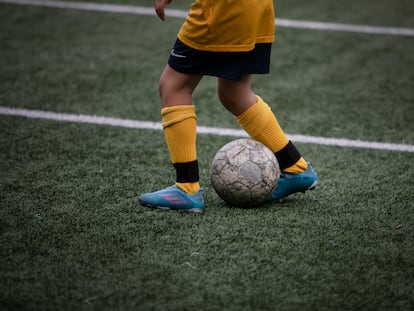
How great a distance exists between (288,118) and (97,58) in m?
2.34

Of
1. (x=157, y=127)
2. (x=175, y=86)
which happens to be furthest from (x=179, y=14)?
(x=175, y=86)

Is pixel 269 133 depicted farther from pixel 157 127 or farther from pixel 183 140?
pixel 157 127

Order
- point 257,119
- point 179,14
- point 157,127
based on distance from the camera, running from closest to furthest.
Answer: point 257,119, point 157,127, point 179,14

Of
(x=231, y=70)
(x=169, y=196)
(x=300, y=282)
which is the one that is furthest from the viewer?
(x=169, y=196)

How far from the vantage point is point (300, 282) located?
2.62 meters

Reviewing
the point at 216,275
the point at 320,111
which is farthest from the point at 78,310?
the point at 320,111

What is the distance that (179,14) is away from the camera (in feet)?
24.9

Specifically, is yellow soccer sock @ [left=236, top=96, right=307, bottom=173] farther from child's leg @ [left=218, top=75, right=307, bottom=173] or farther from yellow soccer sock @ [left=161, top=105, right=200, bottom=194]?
yellow soccer sock @ [left=161, top=105, right=200, bottom=194]

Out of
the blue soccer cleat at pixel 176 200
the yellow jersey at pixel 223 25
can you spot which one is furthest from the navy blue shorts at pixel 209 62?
the blue soccer cleat at pixel 176 200

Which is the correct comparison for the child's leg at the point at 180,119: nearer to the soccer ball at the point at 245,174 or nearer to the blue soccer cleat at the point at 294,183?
the soccer ball at the point at 245,174

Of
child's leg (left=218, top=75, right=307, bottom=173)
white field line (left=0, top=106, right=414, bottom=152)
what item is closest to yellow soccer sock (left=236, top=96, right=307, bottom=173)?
child's leg (left=218, top=75, right=307, bottom=173)

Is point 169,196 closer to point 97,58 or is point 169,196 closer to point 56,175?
point 56,175

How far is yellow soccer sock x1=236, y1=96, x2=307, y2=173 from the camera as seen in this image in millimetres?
3355

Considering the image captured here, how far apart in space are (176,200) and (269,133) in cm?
66
